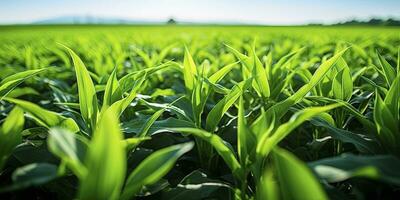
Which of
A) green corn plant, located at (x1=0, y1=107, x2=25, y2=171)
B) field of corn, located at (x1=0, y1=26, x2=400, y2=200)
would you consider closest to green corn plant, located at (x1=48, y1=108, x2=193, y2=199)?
field of corn, located at (x1=0, y1=26, x2=400, y2=200)

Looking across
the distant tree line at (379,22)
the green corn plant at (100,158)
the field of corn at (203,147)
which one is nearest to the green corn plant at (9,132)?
the field of corn at (203,147)

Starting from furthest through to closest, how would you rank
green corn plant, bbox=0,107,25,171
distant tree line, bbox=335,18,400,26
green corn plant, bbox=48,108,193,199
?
1. distant tree line, bbox=335,18,400,26
2. green corn plant, bbox=0,107,25,171
3. green corn plant, bbox=48,108,193,199

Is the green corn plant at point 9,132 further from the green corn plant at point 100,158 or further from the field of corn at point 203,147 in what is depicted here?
the green corn plant at point 100,158

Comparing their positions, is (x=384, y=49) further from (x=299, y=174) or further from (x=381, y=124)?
(x=299, y=174)

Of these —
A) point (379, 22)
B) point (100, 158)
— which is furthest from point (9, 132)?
point (379, 22)

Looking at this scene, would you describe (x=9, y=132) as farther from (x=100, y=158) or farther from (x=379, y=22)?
(x=379, y=22)

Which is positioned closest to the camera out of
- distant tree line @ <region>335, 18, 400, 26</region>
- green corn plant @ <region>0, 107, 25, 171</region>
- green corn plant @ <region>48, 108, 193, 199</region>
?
green corn plant @ <region>48, 108, 193, 199</region>

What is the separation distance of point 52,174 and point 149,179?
192 millimetres

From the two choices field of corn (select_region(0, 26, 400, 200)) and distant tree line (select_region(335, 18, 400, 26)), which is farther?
distant tree line (select_region(335, 18, 400, 26))

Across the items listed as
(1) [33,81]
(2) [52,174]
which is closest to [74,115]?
(2) [52,174]

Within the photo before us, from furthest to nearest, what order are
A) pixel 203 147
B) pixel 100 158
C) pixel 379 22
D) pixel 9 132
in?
pixel 379 22, pixel 203 147, pixel 9 132, pixel 100 158

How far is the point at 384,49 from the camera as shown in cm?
436

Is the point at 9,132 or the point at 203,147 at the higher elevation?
the point at 9,132

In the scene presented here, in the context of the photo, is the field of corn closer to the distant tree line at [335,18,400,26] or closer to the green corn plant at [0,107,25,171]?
the green corn plant at [0,107,25,171]
